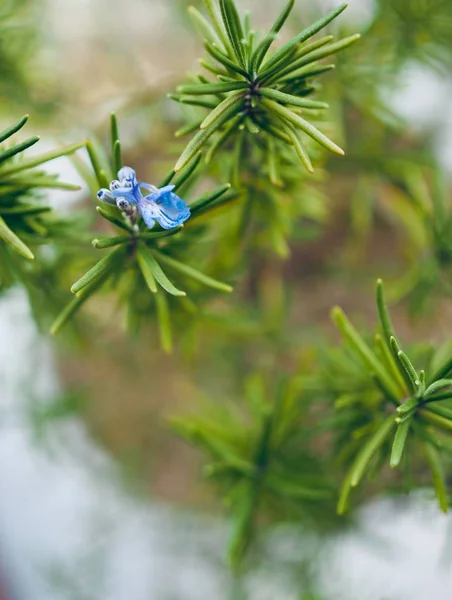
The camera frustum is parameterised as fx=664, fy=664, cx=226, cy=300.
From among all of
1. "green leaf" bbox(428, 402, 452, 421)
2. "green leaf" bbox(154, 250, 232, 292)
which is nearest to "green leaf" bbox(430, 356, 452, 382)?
"green leaf" bbox(428, 402, 452, 421)

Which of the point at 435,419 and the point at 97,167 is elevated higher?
the point at 97,167

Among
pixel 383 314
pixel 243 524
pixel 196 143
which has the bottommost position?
pixel 243 524

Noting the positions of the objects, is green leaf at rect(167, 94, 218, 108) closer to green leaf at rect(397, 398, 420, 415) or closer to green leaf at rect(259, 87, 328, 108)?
green leaf at rect(259, 87, 328, 108)

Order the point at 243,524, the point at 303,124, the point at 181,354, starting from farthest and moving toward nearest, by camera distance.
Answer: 1. the point at 181,354
2. the point at 243,524
3. the point at 303,124

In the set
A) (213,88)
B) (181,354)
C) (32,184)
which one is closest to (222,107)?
(213,88)

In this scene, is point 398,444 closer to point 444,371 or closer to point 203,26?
point 444,371

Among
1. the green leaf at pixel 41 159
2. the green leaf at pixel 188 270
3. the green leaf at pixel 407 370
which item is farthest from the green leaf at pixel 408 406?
the green leaf at pixel 41 159

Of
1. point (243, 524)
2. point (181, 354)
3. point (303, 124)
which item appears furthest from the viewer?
point (181, 354)
